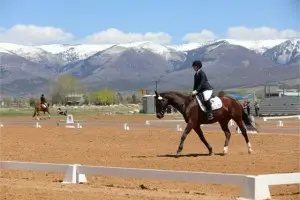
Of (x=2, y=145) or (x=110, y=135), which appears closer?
(x=2, y=145)

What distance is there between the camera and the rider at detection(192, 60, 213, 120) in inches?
758

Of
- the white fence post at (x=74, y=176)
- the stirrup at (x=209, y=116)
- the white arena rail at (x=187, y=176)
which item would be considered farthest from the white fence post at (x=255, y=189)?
the stirrup at (x=209, y=116)

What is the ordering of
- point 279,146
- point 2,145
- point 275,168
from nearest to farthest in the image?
point 275,168 → point 279,146 → point 2,145

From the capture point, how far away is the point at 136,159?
65.0ft

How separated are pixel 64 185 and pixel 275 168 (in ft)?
18.0

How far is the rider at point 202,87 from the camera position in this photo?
19266mm

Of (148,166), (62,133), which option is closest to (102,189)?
(148,166)

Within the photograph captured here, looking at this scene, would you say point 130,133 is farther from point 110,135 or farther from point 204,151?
point 204,151

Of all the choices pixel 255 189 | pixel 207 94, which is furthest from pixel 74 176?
pixel 207 94

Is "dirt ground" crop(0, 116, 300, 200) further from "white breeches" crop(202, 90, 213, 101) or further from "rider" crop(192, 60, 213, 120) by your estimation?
"white breeches" crop(202, 90, 213, 101)

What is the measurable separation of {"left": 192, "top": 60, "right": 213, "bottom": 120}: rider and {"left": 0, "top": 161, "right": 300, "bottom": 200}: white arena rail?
5.50 meters

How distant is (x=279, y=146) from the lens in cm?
2438

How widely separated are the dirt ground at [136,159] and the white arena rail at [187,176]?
0.97 feet

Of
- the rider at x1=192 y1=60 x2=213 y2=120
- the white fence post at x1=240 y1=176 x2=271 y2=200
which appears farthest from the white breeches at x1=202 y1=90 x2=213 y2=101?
the white fence post at x1=240 y1=176 x2=271 y2=200
